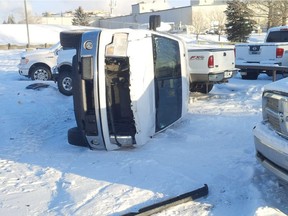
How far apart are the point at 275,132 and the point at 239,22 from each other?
3671 centimetres

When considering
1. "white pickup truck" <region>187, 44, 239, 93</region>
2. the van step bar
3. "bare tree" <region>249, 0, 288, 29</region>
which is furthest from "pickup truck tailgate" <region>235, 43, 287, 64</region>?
"bare tree" <region>249, 0, 288, 29</region>

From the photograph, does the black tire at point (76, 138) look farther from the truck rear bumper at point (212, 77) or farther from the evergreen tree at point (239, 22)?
the evergreen tree at point (239, 22)

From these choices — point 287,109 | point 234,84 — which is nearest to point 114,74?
point 287,109

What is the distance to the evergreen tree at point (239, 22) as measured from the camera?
1521 inches

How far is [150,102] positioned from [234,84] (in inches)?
307

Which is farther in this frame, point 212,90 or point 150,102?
point 212,90

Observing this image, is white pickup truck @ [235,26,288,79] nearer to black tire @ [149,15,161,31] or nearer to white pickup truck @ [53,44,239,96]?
white pickup truck @ [53,44,239,96]

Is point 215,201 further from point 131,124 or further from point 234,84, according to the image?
point 234,84

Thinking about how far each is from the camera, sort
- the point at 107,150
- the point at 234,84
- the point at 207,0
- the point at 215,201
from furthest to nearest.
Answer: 1. the point at 207,0
2. the point at 234,84
3. the point at 107,150
4. the point at 215,201

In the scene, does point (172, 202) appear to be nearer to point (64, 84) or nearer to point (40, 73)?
point (64, 84)

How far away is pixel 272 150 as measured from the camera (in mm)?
3865

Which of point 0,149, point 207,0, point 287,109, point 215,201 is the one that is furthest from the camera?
point 207,0

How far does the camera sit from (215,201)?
4.36 metres

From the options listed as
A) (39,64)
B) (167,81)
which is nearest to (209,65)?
(167,81)
